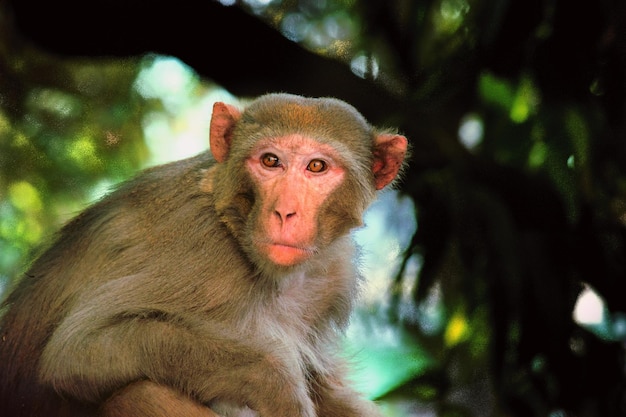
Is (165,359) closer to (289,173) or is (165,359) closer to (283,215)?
(283,215)

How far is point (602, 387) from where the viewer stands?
469 centimetres

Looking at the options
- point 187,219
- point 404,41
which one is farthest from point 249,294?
point 404,41

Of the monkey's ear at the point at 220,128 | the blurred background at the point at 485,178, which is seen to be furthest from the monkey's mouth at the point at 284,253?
the blurred background at the point at 485,178

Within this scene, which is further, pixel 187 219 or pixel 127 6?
pixel 127 6

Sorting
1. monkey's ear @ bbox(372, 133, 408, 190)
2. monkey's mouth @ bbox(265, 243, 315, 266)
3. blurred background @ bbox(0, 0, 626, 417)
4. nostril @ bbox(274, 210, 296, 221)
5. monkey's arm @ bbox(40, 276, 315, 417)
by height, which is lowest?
monkey's arm @ bbox(40, 276, 315, 417)

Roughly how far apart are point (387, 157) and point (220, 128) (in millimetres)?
548

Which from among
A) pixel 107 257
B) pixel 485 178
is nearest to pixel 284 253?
pixel 107 257

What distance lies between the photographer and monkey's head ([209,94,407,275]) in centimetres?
238

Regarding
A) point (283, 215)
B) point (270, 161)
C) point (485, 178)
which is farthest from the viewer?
point (485, 178)

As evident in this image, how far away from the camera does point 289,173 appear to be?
2.44 meters

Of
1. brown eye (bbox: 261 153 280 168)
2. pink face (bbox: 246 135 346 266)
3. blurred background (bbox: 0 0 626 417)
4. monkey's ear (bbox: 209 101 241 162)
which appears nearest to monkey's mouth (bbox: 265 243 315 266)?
pink face (bbox: 246 135 346 266)

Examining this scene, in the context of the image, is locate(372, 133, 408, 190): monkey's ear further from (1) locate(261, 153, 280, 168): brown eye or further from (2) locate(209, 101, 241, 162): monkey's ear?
(2) locate(209, 101, 241, 162): monkey's ear

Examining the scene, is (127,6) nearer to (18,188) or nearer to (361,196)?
(18,188)

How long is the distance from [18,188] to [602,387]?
3.30 metres
